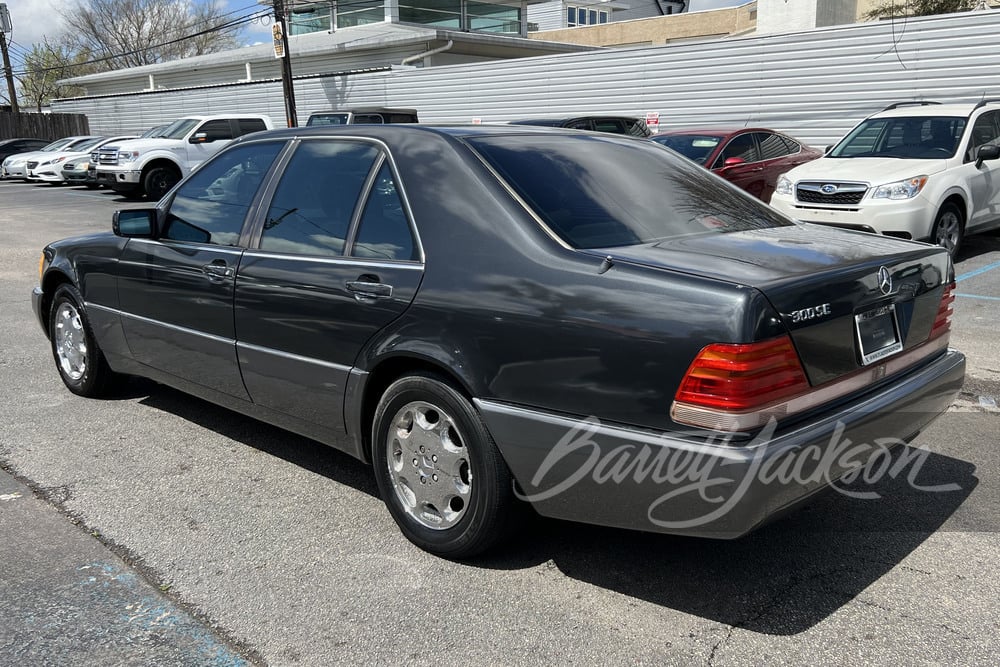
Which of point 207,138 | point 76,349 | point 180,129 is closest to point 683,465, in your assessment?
point 76,349

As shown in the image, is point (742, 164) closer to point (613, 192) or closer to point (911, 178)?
point (911, 178)

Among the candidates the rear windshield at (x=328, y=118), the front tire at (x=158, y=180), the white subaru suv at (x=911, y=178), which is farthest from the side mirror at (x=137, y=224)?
the front tire at (x=158, y=180)

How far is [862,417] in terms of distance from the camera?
3.05 meters

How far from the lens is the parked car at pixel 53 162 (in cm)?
2633

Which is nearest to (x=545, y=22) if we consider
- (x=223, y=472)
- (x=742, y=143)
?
(x=742, y=143)

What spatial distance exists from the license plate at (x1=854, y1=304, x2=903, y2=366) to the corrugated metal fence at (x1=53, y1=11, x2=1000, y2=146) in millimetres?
11922

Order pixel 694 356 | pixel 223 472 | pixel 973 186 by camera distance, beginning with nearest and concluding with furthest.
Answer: pixel 694 356, pixel 223 472, pixel 973 186

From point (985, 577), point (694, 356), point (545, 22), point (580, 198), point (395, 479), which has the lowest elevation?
point (985, 577)

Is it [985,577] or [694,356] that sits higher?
[694,356]

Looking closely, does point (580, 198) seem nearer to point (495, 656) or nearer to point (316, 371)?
point (316, 371)

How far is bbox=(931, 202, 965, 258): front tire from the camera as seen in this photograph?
9.40 meters

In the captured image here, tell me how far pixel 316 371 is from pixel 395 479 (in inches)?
22.9

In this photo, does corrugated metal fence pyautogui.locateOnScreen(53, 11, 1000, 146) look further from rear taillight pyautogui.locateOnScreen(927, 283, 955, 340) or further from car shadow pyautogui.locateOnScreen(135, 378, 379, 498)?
rear taillight pyautogui.locateOnScreen(927, 283, 955, 340)

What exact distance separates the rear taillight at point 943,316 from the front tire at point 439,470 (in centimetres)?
188
